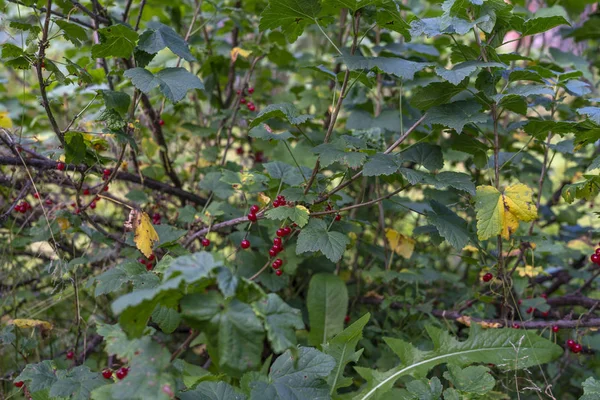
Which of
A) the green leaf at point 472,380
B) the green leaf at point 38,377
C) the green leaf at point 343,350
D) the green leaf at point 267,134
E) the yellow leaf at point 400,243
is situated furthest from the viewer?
the yellow leaf at point 400,243

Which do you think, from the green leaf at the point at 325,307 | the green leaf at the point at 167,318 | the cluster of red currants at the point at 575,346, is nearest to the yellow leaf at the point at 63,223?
the green leaf at the point at 167,318

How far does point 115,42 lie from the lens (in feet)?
4.75

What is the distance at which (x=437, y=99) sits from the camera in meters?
1.56

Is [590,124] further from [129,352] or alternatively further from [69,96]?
[69,96]

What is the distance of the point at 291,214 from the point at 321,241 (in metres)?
0.12

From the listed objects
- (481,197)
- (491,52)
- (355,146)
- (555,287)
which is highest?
(491,52)

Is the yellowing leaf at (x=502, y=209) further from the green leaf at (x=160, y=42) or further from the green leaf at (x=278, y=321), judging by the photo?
the green leaf at (x=160, y=42)

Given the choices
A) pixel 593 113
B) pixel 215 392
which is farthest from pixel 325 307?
pixel 593 113

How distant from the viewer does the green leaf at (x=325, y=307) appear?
1954 mm

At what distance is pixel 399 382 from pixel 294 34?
131 centimetres

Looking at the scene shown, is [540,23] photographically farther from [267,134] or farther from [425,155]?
[267,134]

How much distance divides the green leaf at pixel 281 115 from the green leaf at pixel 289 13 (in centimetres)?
26

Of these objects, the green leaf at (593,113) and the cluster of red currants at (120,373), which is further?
the green leaf at (593,113)

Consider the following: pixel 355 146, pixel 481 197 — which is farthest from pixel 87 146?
pixel 481 197
